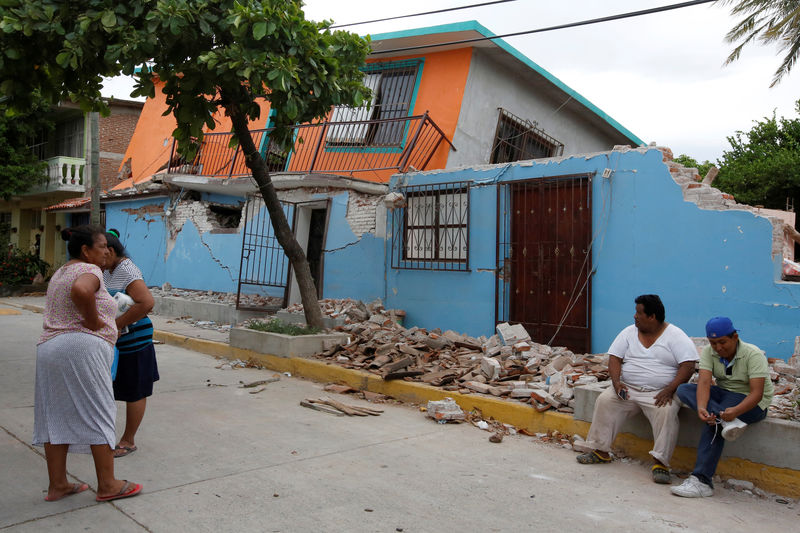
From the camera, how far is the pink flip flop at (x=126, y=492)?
3459 mm

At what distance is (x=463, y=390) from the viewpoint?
6.30 m

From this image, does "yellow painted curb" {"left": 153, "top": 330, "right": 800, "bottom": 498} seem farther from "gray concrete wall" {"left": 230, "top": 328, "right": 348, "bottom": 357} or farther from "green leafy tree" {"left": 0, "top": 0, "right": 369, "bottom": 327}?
"green leafy tree" {"left": 0, "top": 0, "right": 369, "bottom": 327}

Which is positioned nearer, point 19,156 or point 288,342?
point 288,342

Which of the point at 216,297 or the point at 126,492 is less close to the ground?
the point at 216,297

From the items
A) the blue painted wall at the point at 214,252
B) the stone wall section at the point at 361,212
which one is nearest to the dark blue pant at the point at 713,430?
the blue painted wall at the point at 214,252

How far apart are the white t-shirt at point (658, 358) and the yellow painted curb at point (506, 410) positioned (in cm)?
56

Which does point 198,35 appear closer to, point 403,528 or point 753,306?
point 403,528

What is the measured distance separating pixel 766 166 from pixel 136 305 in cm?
2231

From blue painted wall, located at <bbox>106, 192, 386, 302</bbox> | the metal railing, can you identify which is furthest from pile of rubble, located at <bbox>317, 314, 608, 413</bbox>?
the metal railing

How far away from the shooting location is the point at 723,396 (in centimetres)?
423

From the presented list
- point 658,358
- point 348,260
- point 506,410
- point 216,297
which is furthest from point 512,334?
point 216,297

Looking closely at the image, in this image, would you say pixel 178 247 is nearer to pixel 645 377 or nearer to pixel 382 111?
pixel 382 111

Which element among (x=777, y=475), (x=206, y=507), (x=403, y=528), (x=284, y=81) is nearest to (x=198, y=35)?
(x=284, y=81)

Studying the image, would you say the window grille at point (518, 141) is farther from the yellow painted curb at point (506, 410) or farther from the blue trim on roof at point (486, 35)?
the yellow painted curb at point (506, 410)
